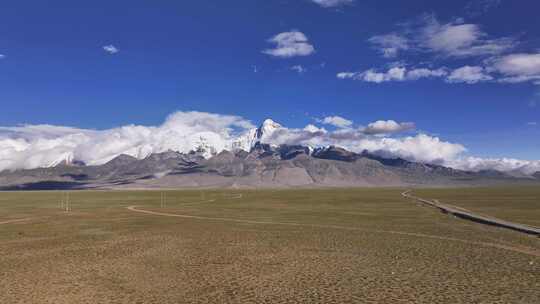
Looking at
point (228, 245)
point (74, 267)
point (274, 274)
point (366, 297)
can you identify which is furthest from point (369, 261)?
point (74, 267)

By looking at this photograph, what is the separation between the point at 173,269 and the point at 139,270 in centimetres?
186

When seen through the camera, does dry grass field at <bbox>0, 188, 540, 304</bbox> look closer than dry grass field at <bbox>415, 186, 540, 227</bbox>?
Yes

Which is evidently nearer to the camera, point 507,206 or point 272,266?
point 272,266

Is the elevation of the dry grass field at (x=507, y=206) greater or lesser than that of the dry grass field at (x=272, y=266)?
lesser

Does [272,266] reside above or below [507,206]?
above

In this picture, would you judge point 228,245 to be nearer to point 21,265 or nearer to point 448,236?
point 21,265

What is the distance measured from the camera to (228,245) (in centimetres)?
3425

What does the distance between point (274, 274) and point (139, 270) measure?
7.62 meters

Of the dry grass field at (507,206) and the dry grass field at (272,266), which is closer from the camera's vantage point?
the dry grass field at (272,266)

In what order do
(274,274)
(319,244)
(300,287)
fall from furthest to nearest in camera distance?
(319,244), (274,274), (300,287)

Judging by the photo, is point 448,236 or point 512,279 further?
point 448,236

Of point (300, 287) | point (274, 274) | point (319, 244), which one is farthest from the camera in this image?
point (319, 244)

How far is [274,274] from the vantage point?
78.8 ft

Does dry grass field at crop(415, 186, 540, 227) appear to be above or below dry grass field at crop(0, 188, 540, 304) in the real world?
below
